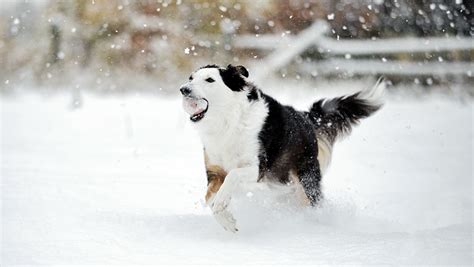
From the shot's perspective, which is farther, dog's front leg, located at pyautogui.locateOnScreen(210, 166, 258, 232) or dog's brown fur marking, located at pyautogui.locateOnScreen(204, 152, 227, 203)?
dog's brown fur marking, located at pyautogui.locateOnScreen(204, 152, 227, 203)

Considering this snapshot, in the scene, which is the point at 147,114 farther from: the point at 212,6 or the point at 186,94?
the point at 186,94

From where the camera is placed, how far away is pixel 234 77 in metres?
4.18

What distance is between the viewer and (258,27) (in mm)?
11398

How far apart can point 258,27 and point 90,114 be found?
3617mm

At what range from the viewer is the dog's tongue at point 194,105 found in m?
3.98

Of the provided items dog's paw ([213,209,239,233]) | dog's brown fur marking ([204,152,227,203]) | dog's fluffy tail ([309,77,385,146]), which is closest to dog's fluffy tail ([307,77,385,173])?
dog's fluffy tail ([309,77,385,146])

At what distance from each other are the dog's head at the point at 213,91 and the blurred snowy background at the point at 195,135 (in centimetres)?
72

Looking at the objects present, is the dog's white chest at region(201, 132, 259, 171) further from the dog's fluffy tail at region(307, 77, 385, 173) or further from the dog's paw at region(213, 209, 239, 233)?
the dog's fluffy tail at region(307, 77, 385, 173)

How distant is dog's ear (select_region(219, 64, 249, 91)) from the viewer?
4.14 meters

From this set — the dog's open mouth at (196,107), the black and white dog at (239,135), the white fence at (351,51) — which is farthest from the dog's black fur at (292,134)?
the white fence at (351,51)

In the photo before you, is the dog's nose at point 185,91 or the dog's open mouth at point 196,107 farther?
the dog's open mouth at point 196,107

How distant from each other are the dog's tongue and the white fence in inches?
255

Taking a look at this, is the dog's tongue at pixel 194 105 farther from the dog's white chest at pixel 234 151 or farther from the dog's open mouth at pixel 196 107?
the dog's white chest at pixel 234 151

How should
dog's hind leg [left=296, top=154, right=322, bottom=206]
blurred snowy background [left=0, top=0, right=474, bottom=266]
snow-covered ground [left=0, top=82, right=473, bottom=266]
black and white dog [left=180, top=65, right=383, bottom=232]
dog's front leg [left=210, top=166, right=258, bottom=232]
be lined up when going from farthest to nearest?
dog's hind leg [left=296, top=154, right=322, bottom=206], black and white dog [left=180, top=65, right=383, bottom=232], dog's front leg [left=210, top=166, right=258, bottom=232], blurred snowy background [left=0, top=0, right=474, bottom=266], snow-covered ground [left=0, top=82, right=473, bottom=266]
